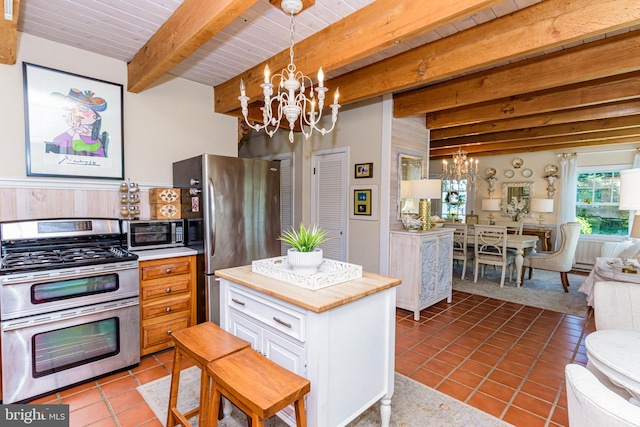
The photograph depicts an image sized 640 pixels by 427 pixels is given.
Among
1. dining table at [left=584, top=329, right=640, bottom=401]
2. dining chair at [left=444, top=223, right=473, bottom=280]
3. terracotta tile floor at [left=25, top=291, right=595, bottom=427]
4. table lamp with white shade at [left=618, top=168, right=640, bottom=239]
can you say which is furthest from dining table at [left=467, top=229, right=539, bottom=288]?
dining table at [left=584, top=329, right=640, bottom=401]

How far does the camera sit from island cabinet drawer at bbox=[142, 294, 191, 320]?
104 inches

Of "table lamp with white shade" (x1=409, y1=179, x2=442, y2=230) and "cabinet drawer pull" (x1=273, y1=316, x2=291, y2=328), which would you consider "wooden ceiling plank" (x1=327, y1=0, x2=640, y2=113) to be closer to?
"table lamp with white shade" (x1=409, y1=179, x2=442, y2=230)

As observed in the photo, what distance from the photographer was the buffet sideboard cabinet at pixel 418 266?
3.64 metres

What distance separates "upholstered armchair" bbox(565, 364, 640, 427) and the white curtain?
6630 millimetres

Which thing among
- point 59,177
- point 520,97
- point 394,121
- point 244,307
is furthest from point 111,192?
point 520,97

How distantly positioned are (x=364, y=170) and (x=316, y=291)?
8.83ft

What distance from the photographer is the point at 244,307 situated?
1916 millimetres

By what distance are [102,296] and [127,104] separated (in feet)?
6.17

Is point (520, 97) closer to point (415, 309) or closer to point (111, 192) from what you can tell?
point (415, 309)

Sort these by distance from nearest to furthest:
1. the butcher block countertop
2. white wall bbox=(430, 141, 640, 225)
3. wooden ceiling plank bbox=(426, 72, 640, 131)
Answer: the butcher block countertop → wooden ceiling plank bbox=(426, 72, 640, 131) → white wall bbox=(430, 141, 640, 225)

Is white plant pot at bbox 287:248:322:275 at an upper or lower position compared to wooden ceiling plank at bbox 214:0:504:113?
lower

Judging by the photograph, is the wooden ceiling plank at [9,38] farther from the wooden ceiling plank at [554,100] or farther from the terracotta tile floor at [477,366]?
the wooden ceiling plank at [554,100]

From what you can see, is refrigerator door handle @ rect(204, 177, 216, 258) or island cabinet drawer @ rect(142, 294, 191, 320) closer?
island cabinet drawer @ rect(142, 294, 191, 320)

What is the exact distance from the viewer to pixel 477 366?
259 cm
